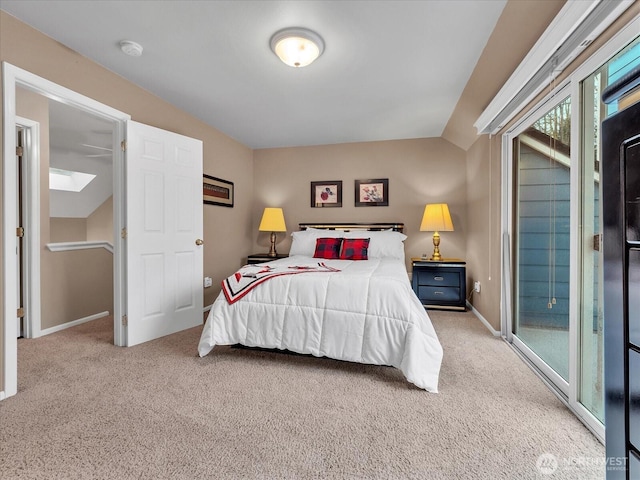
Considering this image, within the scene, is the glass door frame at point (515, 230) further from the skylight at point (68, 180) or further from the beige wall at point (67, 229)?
the beige wall at point (67, 229)

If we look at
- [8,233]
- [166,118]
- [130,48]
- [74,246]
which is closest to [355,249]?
[166,118]

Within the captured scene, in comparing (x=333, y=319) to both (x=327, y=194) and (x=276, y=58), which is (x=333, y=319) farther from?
(x=327, y=194)

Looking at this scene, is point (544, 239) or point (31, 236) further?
point (31, 236)

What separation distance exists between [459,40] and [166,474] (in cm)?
307

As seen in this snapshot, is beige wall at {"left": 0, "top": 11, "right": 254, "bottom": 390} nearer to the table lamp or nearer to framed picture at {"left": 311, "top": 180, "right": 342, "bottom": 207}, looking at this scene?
the table lamp

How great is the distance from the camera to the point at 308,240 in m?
4.28

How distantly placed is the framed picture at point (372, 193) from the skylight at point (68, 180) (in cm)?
452

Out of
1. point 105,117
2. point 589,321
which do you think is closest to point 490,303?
point 589,321

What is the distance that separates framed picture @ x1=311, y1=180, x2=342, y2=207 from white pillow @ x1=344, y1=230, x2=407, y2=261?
902 millimetres

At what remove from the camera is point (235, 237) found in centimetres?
466

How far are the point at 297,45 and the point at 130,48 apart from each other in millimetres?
1266

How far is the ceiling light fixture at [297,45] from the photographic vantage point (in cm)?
212

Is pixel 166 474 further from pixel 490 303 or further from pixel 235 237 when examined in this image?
pixel 235 237

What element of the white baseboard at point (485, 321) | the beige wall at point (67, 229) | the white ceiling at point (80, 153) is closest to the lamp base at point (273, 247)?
the white ceiling at point (80, 153)
